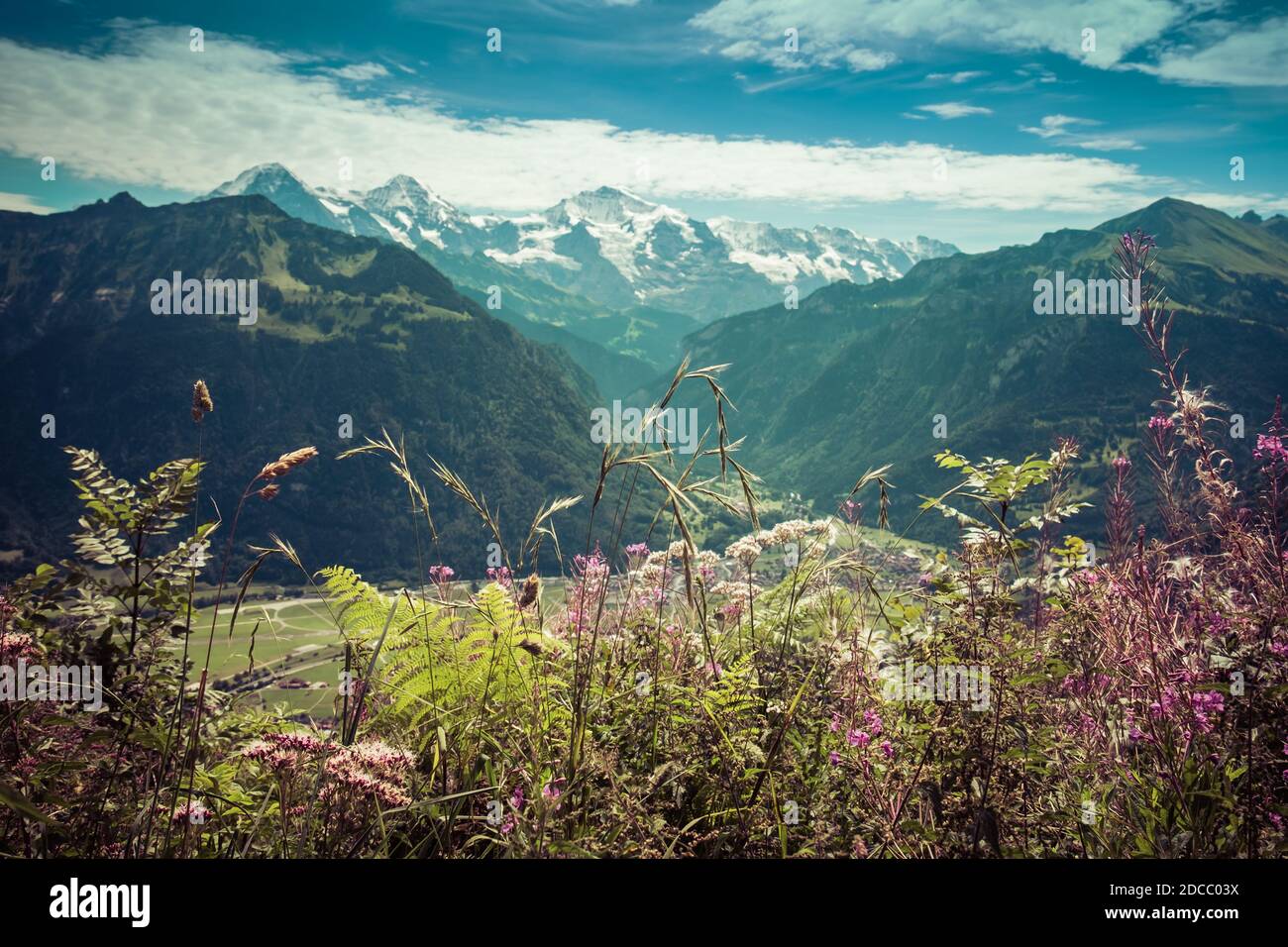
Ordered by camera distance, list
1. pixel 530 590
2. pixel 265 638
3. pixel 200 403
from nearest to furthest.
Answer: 1. pixel 200 403
2. pixel 530 590
3. pixel 265 638

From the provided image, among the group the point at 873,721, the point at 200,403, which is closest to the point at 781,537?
the point at 873,721

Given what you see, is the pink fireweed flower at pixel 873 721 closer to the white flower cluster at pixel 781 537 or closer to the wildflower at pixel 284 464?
the white flower cluster at pixel 781 537

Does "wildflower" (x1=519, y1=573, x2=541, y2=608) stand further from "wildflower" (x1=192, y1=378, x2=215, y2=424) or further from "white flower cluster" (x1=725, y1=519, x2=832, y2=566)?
"wildflower" (x1=192, y1=378, x2=215, y2=424)

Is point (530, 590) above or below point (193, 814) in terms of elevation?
above

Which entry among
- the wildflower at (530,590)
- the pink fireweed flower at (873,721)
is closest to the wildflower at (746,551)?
the pink fireweed flower at (873,721)

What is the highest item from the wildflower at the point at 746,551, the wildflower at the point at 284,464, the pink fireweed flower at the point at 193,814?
the wildflower at the point at 284,464

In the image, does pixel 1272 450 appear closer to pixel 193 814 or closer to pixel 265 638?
pixel 193 814

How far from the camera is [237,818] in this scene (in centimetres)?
304

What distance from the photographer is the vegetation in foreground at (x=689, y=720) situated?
2695 millimetres

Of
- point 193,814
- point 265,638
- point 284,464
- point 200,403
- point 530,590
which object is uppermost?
point 200,403

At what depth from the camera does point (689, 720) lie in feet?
10.2
